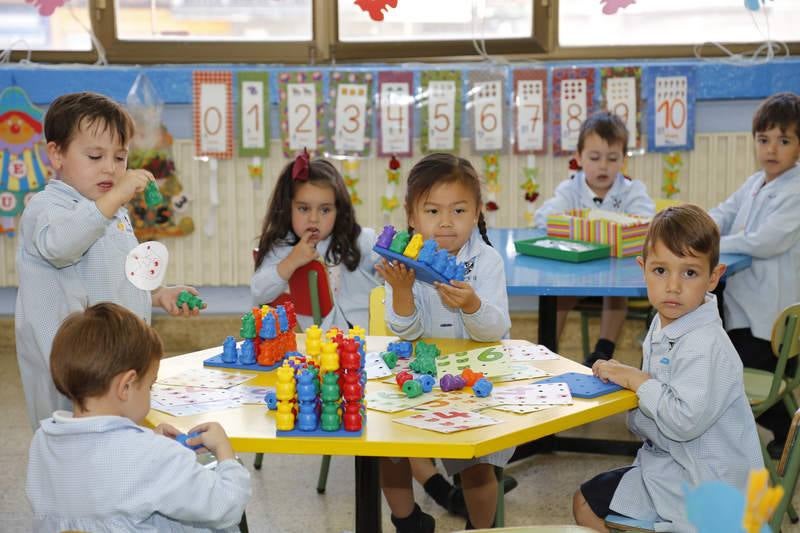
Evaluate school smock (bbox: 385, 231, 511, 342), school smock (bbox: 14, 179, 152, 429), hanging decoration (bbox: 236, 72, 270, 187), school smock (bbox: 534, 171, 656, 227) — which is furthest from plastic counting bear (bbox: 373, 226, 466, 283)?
hanging decoration (bbox: 236, 72, 270, 187)

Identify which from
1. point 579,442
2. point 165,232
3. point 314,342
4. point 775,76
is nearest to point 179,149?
point 165,232

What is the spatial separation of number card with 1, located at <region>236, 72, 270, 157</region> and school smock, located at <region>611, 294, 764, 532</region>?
3.03m

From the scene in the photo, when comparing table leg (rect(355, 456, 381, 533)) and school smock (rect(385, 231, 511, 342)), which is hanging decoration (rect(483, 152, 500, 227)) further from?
table leg (rect(355, 456, 381, 533))

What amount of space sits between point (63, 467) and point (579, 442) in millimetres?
2440

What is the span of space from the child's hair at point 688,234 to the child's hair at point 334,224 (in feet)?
4.53

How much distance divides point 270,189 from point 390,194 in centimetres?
59

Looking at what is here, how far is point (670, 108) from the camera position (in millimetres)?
4848

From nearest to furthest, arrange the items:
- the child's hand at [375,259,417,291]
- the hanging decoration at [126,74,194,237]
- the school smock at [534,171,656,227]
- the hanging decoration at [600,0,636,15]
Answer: the child's hand at [375,259,417,291] → the school smock at [534,171,656,227] → the hanging decoration at [600,0,636,15] → the hanging decoration at [126,74,194,237]

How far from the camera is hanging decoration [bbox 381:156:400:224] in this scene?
492 centimetres

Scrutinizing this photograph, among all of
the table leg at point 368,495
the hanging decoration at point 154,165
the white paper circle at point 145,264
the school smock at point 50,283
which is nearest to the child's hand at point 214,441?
the table leg at point 368,495

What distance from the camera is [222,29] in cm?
506

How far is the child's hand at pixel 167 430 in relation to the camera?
1.85m

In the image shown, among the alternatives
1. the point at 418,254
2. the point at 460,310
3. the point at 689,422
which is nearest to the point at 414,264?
the point at 418,254

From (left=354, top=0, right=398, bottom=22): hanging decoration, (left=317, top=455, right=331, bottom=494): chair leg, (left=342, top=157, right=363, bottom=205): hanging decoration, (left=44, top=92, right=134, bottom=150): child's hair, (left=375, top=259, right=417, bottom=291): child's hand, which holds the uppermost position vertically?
(left=354, top=0, right=398, bottom=22): hanging decoration
